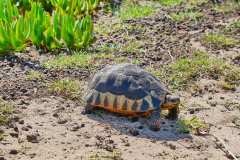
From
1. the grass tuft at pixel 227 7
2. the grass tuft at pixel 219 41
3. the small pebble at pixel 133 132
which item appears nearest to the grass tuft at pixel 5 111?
the small pebble at pixel 133 132

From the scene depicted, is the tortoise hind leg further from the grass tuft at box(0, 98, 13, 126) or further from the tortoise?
the grass tuft at box(0, 98, 13, 126)

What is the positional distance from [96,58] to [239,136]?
2.31m

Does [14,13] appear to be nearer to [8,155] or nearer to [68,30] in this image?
[68,30]

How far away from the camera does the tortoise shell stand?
553 cm

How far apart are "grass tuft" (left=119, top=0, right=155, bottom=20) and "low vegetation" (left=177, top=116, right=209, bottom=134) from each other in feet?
11.7

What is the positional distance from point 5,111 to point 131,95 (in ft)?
3.86

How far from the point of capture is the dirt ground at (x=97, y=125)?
5145mm

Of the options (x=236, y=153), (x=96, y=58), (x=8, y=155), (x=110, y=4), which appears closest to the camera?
(x=8, y=155)

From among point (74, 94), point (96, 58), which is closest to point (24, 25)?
point (96, 58)

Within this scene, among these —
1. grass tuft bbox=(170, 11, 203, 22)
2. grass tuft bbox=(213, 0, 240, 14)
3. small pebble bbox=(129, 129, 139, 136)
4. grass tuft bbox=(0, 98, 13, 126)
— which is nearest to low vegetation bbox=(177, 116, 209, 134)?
small pebble bbox=(129, 129, 139, 136)

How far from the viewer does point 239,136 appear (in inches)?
225

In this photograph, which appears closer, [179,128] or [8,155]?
[8,155]

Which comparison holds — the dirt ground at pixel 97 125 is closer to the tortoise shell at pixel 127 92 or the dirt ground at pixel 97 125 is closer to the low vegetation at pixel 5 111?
the low vegetation at pixel 5 111

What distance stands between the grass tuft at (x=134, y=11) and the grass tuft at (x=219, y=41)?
1.29m
